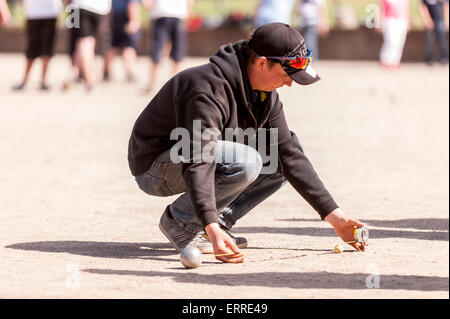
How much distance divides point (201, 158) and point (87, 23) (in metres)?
9.61

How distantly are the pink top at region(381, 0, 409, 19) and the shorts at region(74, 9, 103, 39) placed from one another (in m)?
7.04

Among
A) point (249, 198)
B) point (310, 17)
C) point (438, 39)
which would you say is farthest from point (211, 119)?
point (438, 39)

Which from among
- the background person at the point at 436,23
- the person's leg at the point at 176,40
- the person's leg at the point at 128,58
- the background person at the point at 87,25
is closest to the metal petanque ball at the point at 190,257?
the background person at the point at 87,25

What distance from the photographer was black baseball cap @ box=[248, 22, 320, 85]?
5379 mm

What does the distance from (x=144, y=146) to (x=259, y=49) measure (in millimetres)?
847

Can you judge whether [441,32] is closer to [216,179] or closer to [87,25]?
[87,25]

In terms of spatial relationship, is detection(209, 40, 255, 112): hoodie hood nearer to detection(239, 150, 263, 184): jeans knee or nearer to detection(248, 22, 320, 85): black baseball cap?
detection(248, 22, 320, 85): black baseball cap

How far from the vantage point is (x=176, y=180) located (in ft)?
19.1

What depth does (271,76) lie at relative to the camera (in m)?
5.48

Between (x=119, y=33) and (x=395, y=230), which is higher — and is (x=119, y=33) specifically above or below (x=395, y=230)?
above

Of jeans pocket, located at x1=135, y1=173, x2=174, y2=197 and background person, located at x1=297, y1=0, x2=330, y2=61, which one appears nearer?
jeans pocket, located at x1=135, y1=173, x2=174, y2=197

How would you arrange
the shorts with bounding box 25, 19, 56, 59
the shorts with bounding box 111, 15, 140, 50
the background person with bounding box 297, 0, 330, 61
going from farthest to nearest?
the background person with bounding box 297, 0, 330, 61 → the shorts with bounding box 111, 15, 140, 50 → the shorts with bounding box 25, 19, 56, 59

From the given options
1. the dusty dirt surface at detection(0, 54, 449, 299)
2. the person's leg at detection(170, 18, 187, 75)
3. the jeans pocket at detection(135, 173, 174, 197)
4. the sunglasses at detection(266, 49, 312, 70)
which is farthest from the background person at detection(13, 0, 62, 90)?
the sunglasses at detection(266, 49, 312, 70)

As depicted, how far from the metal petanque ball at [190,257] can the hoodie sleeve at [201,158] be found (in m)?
0.31
